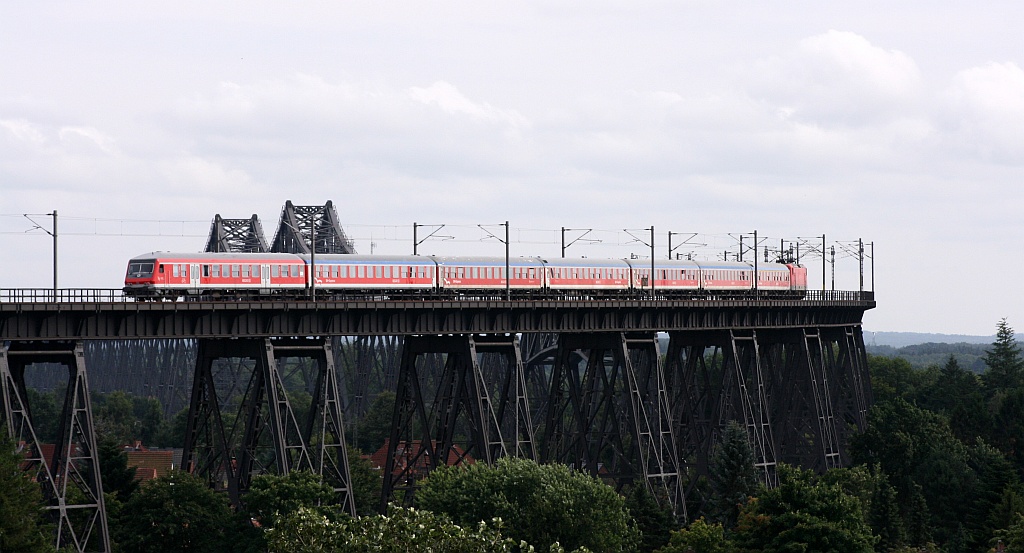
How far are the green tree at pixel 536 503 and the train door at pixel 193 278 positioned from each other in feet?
45.2

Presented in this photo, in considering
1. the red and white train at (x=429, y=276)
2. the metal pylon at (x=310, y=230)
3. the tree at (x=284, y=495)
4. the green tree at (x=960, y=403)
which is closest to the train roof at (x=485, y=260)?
the red and white train at (x=429, y=276)

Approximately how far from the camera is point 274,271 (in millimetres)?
65250

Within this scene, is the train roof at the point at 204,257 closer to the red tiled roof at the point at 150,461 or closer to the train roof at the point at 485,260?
the train roof at the point at 485,260

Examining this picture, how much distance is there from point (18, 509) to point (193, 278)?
616 inches

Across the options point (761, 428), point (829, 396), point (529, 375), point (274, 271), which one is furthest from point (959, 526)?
point (529, 375)

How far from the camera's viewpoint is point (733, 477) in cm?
7544

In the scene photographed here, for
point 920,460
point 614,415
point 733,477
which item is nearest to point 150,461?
point 614,415

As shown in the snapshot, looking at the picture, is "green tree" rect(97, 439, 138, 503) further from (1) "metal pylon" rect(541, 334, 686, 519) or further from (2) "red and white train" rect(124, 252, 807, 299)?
(1) "metal pylon" rect(541, 334, 686, 519)

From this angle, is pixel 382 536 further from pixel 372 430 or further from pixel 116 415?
pixel 116 415

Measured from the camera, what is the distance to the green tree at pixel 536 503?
191 feet

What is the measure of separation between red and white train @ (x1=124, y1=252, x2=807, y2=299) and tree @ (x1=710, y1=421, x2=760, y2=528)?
11594 millimetres

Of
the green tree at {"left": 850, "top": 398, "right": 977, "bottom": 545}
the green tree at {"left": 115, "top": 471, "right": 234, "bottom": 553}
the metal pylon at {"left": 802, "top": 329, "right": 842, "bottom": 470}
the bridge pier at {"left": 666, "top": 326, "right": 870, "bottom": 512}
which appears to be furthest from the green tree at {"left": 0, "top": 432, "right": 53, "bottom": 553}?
the metal pylon at {"left": 802, "top": 329, "right": 842, "bottom": 470}

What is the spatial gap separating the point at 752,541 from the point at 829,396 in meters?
40.7

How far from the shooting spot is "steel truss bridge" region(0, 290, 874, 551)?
2079 inches
